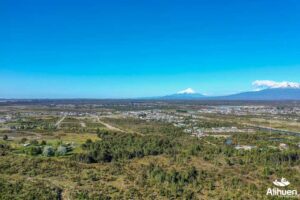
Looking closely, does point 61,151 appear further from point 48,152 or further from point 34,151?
point 34,151

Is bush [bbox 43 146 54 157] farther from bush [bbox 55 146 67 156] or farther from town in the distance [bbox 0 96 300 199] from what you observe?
bush [bbox 55 146 67 156]

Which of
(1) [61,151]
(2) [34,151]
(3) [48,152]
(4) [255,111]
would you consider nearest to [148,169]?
(1) [61,151]

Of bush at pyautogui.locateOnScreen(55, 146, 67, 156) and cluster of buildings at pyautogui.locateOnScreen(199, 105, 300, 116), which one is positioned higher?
cluster of buildings at pyautogui.locateOnScreen(199, 105, 300, 116)

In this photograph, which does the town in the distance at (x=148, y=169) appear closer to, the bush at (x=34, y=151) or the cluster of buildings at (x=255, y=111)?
the bush at (x=34, y=151)

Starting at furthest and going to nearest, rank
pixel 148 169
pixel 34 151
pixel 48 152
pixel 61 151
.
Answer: pixel 61 151
pixel 34 151
pixel 48 152
pixel 148 169

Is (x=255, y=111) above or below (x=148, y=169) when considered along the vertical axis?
above

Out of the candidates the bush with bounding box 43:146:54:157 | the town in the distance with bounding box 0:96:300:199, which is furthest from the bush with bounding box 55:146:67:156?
the bush with bounding box 43:146:54:157

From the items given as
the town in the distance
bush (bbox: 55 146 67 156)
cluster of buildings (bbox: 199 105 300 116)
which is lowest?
the town in the distance

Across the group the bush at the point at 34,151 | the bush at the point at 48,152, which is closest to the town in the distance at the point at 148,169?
the bush at the point at 48,152

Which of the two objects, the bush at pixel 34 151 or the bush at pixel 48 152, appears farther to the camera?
the bush at pixel 34 151

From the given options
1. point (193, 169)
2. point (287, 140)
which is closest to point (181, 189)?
point (193, 169)

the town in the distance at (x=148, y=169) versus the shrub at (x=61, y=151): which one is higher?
the shrub at (x=61, y=151)
